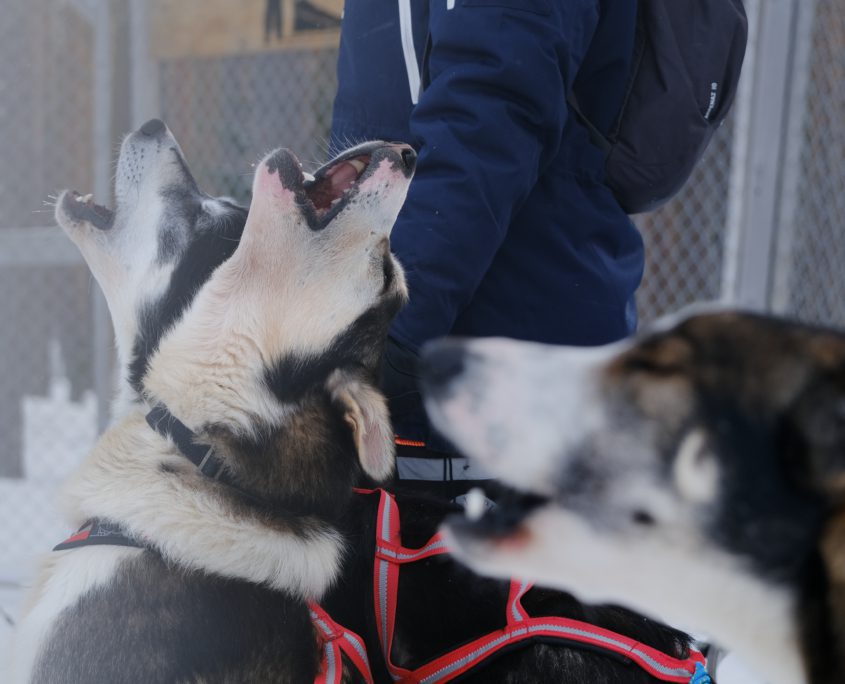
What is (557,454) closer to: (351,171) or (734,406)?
(734,406)

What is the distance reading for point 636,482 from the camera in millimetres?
1264

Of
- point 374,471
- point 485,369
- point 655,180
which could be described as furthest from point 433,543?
point 655,180

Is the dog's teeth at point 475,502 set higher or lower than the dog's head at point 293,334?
lower

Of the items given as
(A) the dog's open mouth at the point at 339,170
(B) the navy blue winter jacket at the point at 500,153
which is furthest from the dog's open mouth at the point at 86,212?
(B) the navy blue winter jacket at the point at 500,153

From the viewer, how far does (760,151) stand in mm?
4070

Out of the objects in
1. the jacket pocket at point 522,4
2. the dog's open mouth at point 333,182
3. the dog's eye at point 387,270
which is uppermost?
the jacket pocket at point 522,4

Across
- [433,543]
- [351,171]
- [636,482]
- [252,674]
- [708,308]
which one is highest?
[351,171]

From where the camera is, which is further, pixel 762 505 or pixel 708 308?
pixel 708 308

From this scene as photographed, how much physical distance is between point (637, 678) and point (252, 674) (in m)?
0.78

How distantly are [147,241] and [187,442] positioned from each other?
522 mm

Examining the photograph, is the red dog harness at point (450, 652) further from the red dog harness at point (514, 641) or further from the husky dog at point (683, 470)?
the husky dog at point (683, 470)

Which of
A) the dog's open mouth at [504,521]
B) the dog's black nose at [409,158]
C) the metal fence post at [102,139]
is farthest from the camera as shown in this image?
the metal fence post at [102,139]

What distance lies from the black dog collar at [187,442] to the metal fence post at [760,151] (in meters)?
3.01

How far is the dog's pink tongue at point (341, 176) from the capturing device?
2.12 metres
